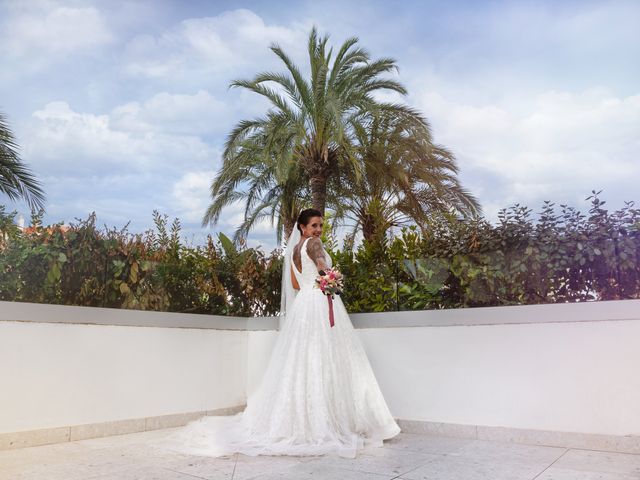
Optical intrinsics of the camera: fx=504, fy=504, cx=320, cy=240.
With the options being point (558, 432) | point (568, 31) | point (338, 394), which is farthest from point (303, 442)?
point (568, 31)

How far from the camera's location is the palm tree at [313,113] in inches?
441

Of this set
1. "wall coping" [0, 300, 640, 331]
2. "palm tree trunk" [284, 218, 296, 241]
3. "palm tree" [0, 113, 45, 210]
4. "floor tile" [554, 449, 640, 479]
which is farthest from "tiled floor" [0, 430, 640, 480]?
"palm tree trunk" [284, 218, 296, 241]

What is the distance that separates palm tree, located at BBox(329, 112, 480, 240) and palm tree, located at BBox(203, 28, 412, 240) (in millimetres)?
354

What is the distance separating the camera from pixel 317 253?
4.79 m

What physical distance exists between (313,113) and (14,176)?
6.10 metres

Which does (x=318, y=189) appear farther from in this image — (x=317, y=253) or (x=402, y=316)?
(x=317, y=253)

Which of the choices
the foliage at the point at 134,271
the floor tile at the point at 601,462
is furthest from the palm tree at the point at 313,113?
the floor tile at the point at 601,462

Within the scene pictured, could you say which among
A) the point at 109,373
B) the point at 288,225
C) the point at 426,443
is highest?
the point at 288,225

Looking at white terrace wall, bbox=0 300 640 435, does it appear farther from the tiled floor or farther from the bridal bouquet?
the bridal bouquet

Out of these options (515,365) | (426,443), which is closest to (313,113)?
(515,365)

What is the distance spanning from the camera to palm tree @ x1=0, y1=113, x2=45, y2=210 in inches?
330

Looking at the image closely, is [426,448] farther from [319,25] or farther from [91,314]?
[319,25]

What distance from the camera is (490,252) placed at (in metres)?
5.02

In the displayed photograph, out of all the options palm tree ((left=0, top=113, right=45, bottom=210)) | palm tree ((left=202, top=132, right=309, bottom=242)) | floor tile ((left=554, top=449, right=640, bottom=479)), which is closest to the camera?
floor tile ((left=554, top=449, right=640, bottom=479))
